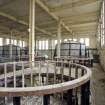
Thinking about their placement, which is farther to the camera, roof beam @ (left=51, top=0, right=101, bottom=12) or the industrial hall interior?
roof beam @ (left=51, top=0, right=101, bottom=12)

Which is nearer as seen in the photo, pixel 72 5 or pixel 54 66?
pixel 54 66

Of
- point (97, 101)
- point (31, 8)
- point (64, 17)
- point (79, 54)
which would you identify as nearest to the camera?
point (97, 101)

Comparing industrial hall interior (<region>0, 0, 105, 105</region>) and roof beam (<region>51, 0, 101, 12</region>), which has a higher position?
roof beam (<region>51, 0, 101, 12</region>)

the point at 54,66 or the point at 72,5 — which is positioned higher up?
the point at 72,5

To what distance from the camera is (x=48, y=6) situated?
9.41m

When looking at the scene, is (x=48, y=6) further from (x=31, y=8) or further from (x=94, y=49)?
(x=94, y=49)

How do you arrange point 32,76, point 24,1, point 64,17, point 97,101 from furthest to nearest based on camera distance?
point 64,17 → point 24,1 → point 32,76 → point 97,101

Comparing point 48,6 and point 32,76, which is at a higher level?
point 48,6

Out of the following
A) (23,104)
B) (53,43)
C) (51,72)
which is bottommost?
(23,104)

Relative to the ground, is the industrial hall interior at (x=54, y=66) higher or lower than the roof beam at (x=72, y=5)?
lower

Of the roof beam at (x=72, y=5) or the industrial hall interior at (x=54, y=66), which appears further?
the roof beam at (x=72, y=5)

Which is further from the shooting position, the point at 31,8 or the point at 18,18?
the point at 18,18

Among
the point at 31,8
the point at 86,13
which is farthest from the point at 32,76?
the point at 86,13

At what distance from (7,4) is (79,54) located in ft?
23.7
